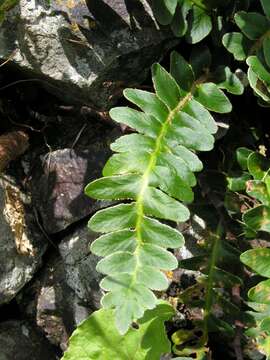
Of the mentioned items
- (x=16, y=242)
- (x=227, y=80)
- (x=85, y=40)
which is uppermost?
(x=85, y=40)

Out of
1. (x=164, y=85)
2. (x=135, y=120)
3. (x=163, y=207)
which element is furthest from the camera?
(x=164, y=85)

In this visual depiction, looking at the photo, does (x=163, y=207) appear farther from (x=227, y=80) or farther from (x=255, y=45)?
(x=255, y=45)

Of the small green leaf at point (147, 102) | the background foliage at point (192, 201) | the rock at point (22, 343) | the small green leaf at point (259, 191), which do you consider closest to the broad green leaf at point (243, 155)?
the background foliage at point (192, 201)

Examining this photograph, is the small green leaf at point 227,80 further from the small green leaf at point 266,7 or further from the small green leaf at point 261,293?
the small green leaf at point 261,293

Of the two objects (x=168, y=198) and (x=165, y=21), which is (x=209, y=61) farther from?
(x=168, y=198)

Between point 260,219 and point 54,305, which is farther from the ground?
point 260,219

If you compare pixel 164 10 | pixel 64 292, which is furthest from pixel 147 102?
pixel 64 292

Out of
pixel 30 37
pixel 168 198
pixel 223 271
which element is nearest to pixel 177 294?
pixel 223 271
